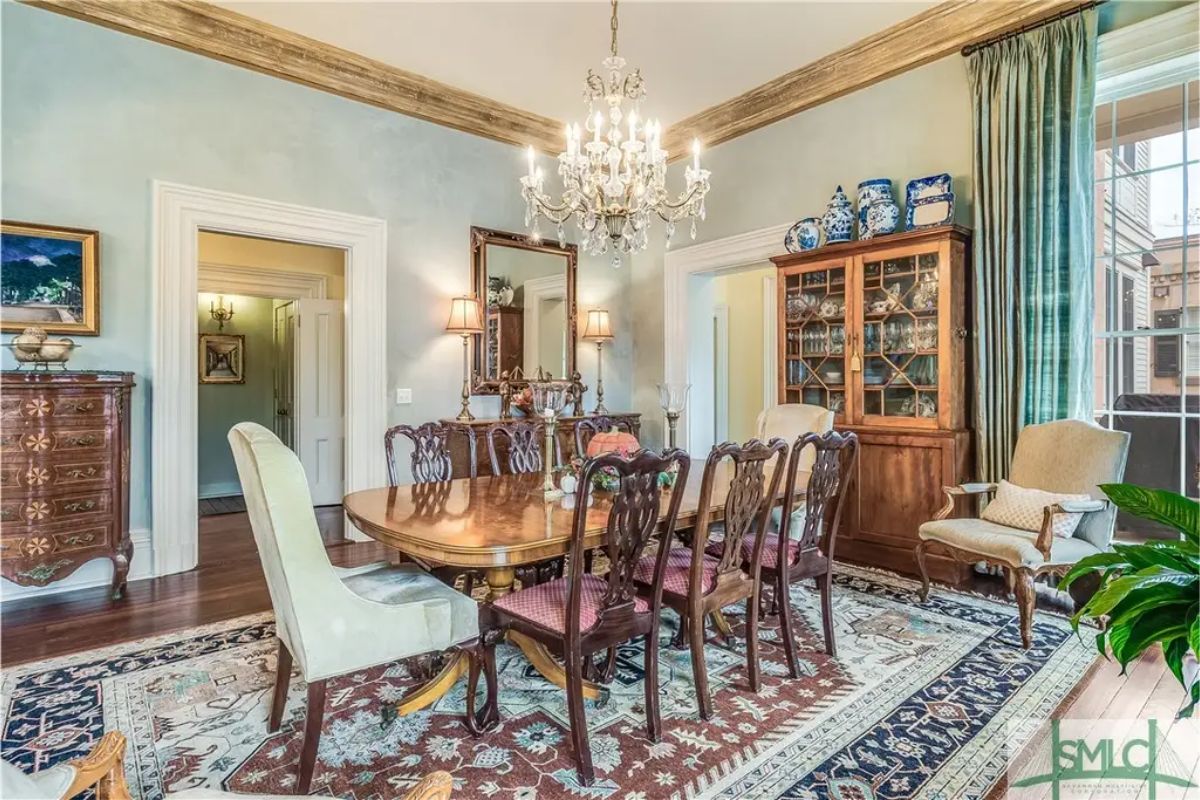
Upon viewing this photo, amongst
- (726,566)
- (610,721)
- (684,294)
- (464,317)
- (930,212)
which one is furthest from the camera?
(684,294)

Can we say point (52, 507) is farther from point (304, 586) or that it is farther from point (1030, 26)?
point (1030, 26)

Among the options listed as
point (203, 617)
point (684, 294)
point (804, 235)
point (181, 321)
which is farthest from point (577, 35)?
point (203, 617)

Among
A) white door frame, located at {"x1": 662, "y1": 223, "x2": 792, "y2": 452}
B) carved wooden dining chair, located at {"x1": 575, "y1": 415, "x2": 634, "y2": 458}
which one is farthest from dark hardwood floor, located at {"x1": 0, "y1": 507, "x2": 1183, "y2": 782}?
white door frame, located at {"x1": 662, "y1": 223, "x2": 792, "y2": 452}

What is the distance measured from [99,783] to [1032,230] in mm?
4227

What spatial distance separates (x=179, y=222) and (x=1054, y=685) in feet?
16.1

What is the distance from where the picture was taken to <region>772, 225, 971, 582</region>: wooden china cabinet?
3.54m

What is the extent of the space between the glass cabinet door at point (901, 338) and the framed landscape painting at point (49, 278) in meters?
4.43

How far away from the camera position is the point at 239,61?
12.8 ft

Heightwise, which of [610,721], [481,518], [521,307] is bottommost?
[610,721]

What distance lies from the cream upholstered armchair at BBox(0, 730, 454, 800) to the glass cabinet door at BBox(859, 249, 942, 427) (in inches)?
135

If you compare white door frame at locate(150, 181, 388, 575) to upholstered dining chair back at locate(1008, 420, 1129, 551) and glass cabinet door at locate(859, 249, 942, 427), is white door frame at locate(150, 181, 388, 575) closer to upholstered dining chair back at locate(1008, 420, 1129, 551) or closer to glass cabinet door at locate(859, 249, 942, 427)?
glass cabinet door at locate(859, 249, 942, 427)

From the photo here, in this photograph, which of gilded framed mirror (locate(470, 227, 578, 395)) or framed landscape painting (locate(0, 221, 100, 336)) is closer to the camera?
framed landscape painting (locate(0, 221, 100, 336))

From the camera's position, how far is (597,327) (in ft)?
18.0

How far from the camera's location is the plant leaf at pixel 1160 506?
0.87m
